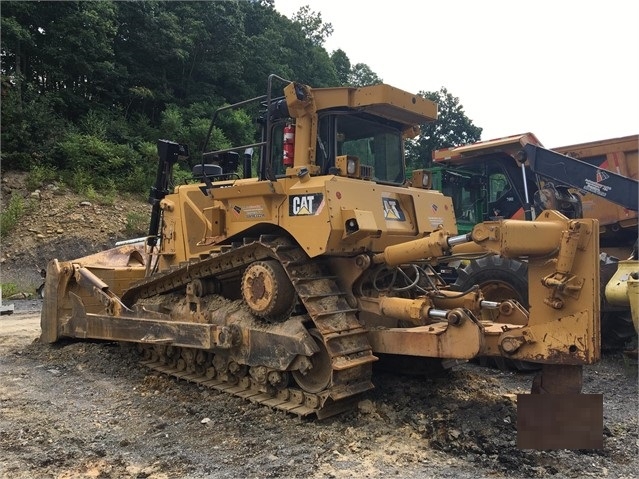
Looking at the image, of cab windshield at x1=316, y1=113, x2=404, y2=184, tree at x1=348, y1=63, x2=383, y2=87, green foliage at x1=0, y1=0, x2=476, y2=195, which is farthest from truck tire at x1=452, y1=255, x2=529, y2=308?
tree at x1=348, y1=63, x2=383, y2=87

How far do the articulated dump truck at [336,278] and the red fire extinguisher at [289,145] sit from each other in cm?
2

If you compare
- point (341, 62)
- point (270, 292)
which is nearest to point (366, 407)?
point (270, 292)

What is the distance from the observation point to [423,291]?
5.22m

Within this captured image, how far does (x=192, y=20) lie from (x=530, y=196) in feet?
72.2

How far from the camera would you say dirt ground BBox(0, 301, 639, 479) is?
12.3 ft

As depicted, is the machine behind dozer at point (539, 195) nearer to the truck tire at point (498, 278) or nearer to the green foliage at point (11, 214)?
the truck tire at point (498, 278)

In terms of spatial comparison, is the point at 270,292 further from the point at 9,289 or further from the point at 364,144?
the point at 9,289

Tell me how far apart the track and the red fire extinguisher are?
78cm

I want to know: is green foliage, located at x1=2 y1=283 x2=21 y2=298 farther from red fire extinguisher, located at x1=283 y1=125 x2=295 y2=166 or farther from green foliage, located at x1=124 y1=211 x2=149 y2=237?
red fire extinguisher, located at x1=283 y1=125 x2=295 y2=166

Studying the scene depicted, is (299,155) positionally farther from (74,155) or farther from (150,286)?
(74,155)

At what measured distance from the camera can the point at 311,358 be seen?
486 cm

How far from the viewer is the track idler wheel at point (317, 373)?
4.77 metres

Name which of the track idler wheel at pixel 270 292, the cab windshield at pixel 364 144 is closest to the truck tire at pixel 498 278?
the cab windshield at pixel 364 144

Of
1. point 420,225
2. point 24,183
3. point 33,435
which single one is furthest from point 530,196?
point 24,183
